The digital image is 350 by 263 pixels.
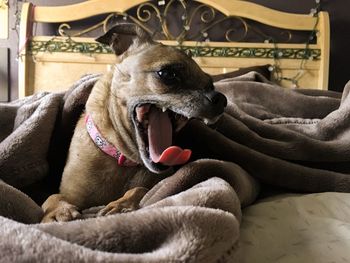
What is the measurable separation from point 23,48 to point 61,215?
6.47 ft

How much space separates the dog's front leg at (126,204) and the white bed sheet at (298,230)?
198 mm

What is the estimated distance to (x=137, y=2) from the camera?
254 centimetres

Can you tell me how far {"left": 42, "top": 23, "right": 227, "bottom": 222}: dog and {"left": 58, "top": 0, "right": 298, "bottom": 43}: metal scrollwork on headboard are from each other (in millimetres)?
1653

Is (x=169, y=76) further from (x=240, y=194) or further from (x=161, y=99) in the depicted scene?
(x=240, y=194)

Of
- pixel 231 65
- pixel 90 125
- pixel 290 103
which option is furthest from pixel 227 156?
pixel 231 65

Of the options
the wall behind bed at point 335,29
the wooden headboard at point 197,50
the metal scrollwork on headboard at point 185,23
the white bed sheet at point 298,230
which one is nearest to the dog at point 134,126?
the white bed sheet at point 298,230

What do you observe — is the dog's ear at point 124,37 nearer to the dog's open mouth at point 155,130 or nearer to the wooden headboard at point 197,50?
the dog's open mouth at point 155,130

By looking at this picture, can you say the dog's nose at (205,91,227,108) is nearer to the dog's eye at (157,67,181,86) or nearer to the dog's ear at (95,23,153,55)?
the dog's eye at (157,67,181,86)

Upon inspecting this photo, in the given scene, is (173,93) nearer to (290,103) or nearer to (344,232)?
(344,232)

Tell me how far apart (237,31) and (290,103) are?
1333 millimetres

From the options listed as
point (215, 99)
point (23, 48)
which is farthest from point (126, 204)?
→ point (23, 48)

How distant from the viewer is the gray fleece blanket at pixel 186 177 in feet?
1.47

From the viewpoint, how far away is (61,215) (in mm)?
768

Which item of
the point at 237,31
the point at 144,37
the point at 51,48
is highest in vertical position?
the point at 144,37
